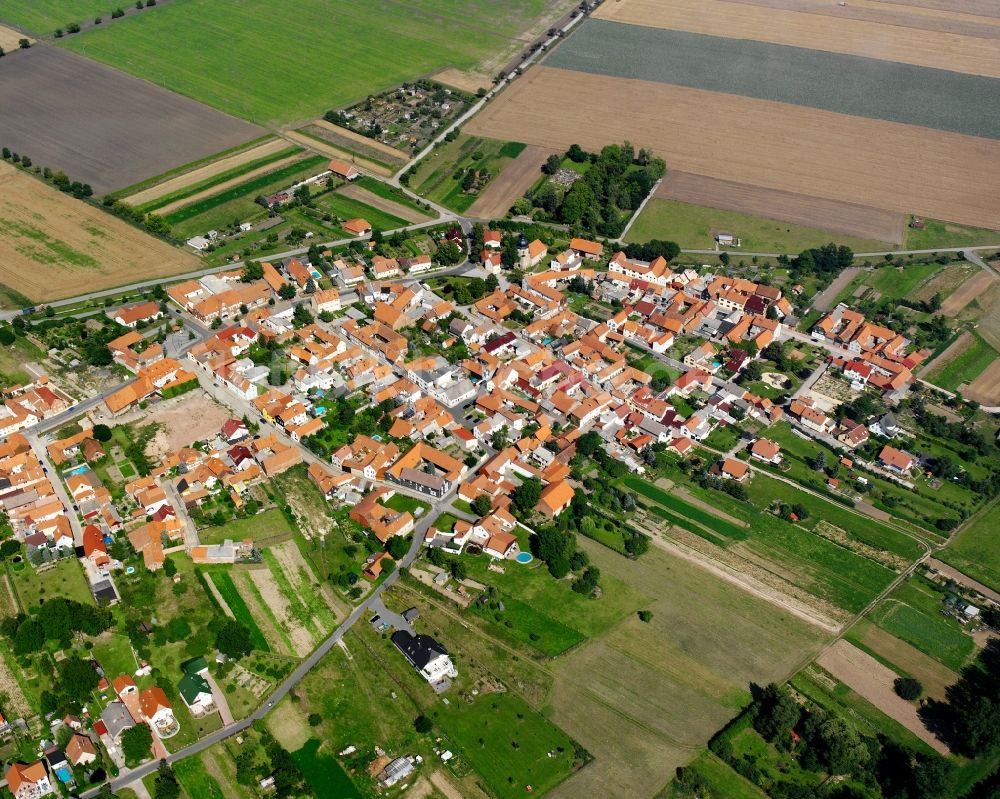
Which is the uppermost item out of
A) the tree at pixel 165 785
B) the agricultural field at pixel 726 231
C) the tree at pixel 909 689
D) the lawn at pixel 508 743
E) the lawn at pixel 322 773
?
the agricultural field at pixel 726 231

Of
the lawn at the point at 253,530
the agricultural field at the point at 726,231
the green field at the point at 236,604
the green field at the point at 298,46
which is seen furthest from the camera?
the green field at the point at 298,46

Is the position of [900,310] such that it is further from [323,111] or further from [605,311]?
[323,111]

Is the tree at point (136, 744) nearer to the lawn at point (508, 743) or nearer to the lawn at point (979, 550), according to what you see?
the lawn at point (508, 743)

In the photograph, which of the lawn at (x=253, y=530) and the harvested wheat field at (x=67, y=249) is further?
the harvested wheat field at (x=67, y=249)

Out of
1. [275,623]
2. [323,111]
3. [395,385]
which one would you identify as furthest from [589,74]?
[275,623]

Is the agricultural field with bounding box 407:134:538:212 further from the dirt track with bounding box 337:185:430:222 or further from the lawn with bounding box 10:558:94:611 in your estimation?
the lawn with bounding box 10:558:94:611

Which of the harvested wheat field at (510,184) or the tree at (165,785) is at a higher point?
the harvested wheat field at (510,184)

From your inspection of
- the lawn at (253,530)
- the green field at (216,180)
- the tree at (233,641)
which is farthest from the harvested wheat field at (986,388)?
the green field at (216,180)
